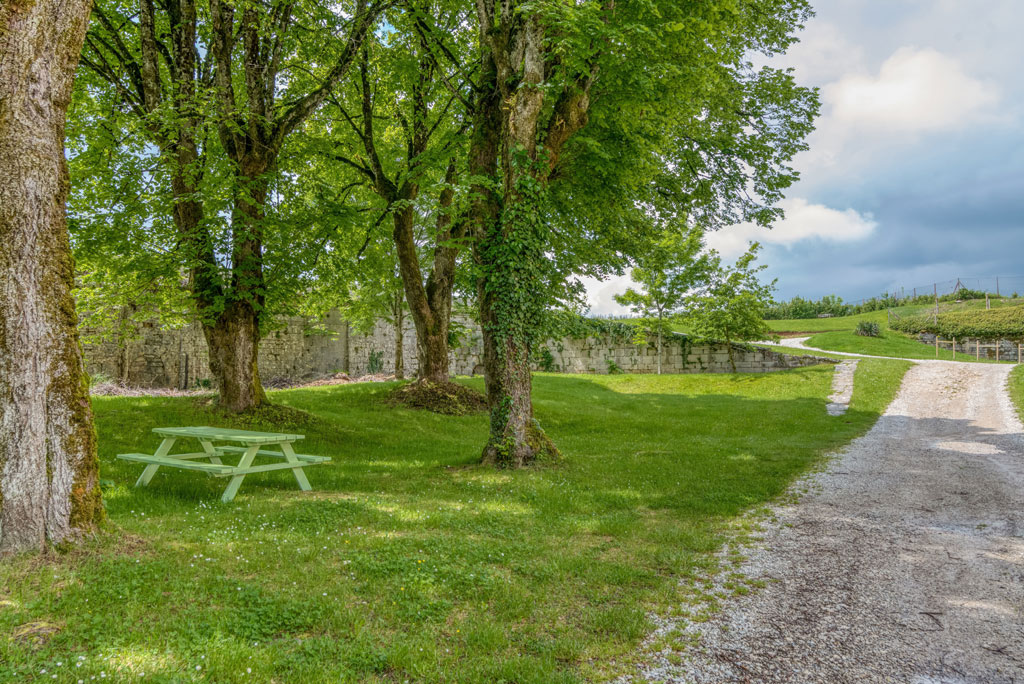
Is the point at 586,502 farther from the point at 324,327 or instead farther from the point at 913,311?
the point at 913,311

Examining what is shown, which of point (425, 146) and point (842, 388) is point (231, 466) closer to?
point (425, 146)

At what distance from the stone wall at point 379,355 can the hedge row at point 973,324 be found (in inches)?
475

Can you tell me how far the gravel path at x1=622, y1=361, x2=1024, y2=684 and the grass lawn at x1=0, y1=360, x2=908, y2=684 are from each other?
492 mm

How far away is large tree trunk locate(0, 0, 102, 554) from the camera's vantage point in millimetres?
3861

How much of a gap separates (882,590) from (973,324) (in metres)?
33.6

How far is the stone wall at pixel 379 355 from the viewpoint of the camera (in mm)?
21766

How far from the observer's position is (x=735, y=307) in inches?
899

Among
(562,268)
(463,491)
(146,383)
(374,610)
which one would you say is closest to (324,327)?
(146,383)

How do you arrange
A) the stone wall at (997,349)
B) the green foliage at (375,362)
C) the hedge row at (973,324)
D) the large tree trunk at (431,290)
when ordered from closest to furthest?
the large tree trunk at (431,290) < the green foliage at (375,362) < the stone wall at (997,349) < the hedge row at (973,324)

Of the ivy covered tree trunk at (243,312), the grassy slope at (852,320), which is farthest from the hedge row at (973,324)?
the ivy covered tree trunk at (243,312)

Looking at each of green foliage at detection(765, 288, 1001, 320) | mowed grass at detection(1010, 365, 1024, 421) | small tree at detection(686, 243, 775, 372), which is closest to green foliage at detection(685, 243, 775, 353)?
→ small tree at detection(686, 243, 775, 372)

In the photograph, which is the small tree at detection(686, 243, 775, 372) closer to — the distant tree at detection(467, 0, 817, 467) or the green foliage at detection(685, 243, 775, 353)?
the green foliage at detection(685, 243, 775, 353)

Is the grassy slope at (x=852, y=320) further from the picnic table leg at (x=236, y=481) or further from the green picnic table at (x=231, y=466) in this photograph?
the picnic table leg at (x=236, y=481)

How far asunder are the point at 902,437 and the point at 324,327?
2069 cm
